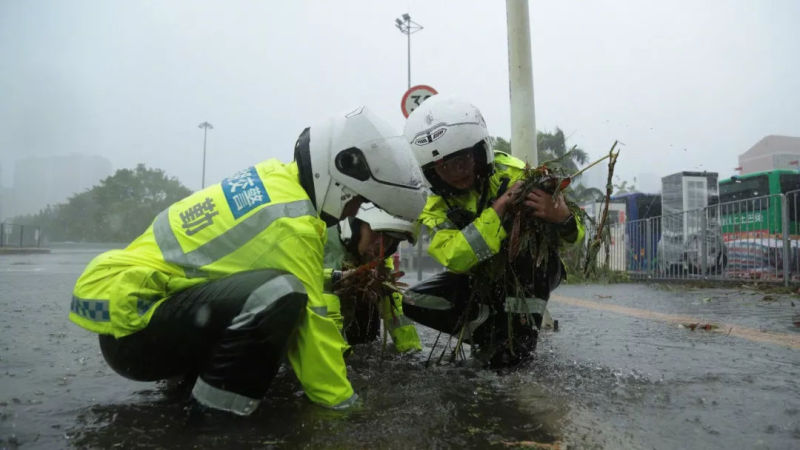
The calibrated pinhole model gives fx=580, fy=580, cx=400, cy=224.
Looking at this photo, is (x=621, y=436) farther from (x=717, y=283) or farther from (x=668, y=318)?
(x=717, y=283)

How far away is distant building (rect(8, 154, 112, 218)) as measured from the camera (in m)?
122

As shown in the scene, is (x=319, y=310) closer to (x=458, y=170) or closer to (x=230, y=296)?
(x=230, y=296)

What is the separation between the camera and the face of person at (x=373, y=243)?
3750 mm

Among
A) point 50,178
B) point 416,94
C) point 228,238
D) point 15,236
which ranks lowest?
point 228,238

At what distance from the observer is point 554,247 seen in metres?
3.38

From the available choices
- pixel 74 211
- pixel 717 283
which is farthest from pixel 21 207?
pixel 717 283

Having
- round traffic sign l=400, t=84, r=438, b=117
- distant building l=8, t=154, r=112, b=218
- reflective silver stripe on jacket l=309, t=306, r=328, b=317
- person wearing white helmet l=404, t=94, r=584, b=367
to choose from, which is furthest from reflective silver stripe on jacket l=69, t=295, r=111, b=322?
distant building l=8, t=154, r=112, b=218

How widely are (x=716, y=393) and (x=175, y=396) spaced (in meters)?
2.45

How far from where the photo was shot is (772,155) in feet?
60.0

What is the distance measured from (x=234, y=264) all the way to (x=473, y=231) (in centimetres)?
137

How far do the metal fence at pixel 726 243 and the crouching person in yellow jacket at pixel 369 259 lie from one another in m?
4.15

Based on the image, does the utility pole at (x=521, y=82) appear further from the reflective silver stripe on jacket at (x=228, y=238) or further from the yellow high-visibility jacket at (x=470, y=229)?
the reflective silver stripe on jacket at (x=228, y=238)

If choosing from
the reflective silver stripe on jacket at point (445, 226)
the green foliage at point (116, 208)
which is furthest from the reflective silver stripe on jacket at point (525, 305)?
the green foliage at point (116, 208)

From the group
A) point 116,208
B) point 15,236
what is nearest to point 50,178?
point 116,208
